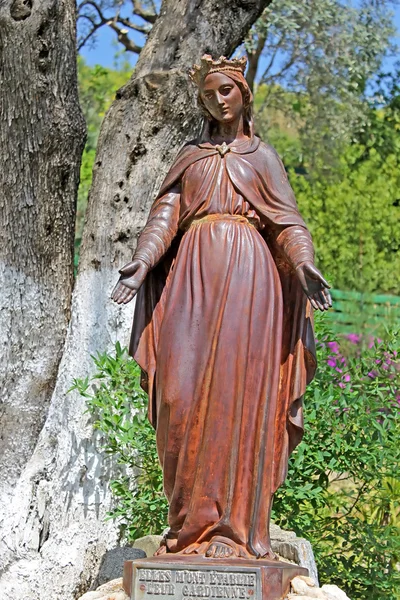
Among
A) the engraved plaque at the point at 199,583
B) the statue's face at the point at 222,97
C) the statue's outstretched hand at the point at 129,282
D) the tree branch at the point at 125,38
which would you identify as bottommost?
the engraved plaque at the point at 199,583

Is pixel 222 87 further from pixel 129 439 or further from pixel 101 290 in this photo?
pixel 101 290

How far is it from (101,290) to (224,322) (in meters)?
3.18

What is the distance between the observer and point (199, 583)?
446 centimetres

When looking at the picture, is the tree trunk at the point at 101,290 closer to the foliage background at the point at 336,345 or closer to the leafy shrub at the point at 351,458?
the foliage background at the point at 336,345

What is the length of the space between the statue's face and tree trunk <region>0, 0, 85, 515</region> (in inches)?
114

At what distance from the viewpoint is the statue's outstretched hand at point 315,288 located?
479 centimetres

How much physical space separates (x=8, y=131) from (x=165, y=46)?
147cm

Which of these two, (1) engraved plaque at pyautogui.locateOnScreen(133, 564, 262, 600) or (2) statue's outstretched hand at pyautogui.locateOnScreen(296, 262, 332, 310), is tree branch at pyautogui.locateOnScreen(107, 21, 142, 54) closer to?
(2) statue's outstretched hand at pyautogui.locateOnScreen(296, 262, 332, 310)

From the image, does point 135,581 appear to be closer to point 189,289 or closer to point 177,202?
point 189,289

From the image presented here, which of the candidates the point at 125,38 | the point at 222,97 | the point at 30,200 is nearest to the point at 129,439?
the point at 30,200

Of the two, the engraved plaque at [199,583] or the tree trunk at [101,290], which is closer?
the engraved plaque at [199,583]

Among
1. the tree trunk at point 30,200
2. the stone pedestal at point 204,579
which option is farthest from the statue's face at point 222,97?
the tree trunk at point 30,200

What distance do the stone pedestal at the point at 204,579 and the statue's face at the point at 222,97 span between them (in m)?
2.16

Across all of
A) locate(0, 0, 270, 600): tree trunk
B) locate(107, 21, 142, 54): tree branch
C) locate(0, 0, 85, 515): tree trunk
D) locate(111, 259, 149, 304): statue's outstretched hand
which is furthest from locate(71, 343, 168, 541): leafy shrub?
locate(107, 21, 142, 54): tree branch
